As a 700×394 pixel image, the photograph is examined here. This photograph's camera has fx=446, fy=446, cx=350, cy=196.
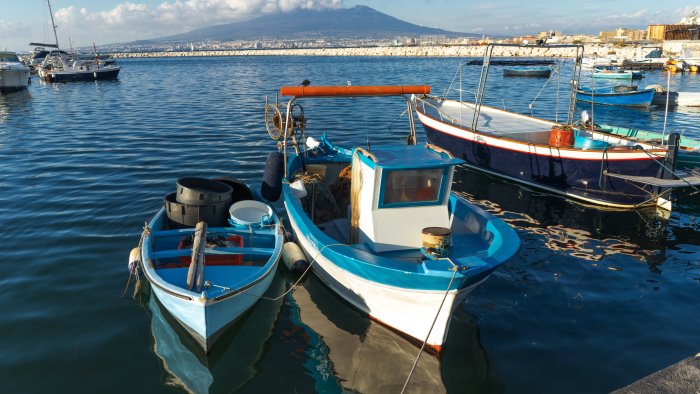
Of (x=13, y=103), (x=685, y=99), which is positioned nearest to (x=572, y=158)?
(x=685, y=99)

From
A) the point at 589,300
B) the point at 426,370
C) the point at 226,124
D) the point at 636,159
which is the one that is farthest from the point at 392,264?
the point at 226,124

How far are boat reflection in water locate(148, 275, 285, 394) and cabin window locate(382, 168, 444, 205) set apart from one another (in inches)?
130

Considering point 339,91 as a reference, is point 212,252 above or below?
below

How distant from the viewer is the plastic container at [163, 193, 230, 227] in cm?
981

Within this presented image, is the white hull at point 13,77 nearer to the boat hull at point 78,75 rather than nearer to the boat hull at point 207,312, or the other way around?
the boat hull at point 78,75

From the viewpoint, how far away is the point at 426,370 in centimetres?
719

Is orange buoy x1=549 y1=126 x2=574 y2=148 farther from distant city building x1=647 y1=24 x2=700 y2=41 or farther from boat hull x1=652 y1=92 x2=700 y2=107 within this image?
distant city building x1=647 y1=24 x2=700 y2=41

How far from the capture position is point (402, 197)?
8.12 meters

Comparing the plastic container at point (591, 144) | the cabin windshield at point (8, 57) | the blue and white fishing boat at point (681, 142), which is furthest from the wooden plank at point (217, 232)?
the cabin windshield at point (8, 57)

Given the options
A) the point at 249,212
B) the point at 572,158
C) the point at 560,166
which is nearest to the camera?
the point at 249,212

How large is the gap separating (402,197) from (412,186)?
0.27 m

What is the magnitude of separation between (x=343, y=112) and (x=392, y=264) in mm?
24466

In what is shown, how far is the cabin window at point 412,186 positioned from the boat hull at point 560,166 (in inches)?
325

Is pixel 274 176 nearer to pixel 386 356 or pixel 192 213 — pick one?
pixel 192 213
